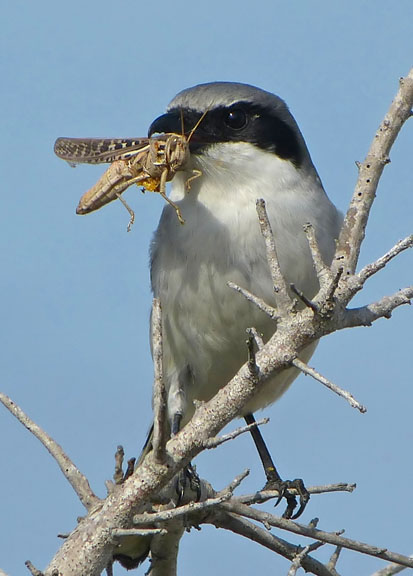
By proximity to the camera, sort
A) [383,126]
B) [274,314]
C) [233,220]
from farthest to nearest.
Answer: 1. [233,220]
2. [383,126]
3. [274,314]

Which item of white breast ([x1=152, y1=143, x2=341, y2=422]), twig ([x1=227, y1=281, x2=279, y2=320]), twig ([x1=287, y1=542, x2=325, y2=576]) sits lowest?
twig ([x1=287, y1=542, x2=325, y2=576])

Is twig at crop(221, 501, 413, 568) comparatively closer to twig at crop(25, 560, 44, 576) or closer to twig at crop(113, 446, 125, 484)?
twig at crop(113, 446, 125, 484)

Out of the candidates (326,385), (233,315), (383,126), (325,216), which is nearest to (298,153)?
(325,216)

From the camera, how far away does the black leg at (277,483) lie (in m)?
4.12

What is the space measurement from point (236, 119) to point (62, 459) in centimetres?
194

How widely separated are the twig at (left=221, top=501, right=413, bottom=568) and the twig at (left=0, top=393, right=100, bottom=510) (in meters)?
0.55

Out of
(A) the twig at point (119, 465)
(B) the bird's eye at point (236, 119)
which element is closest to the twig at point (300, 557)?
(A) the twig at point (119, 465)

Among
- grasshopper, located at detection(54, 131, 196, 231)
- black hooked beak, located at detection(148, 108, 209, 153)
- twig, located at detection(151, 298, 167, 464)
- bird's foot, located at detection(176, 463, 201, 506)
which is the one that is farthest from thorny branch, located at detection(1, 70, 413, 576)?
black hooked beak, located at detection(148, 108, 209, 153)

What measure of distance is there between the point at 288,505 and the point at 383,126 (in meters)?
1.97

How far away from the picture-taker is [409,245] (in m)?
2.42

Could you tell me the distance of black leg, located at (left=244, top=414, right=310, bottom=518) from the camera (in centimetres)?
412

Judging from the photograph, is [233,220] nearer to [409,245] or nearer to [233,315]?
[233,315]

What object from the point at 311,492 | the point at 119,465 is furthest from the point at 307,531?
the point at 119,465

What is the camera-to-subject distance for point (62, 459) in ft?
8.53
